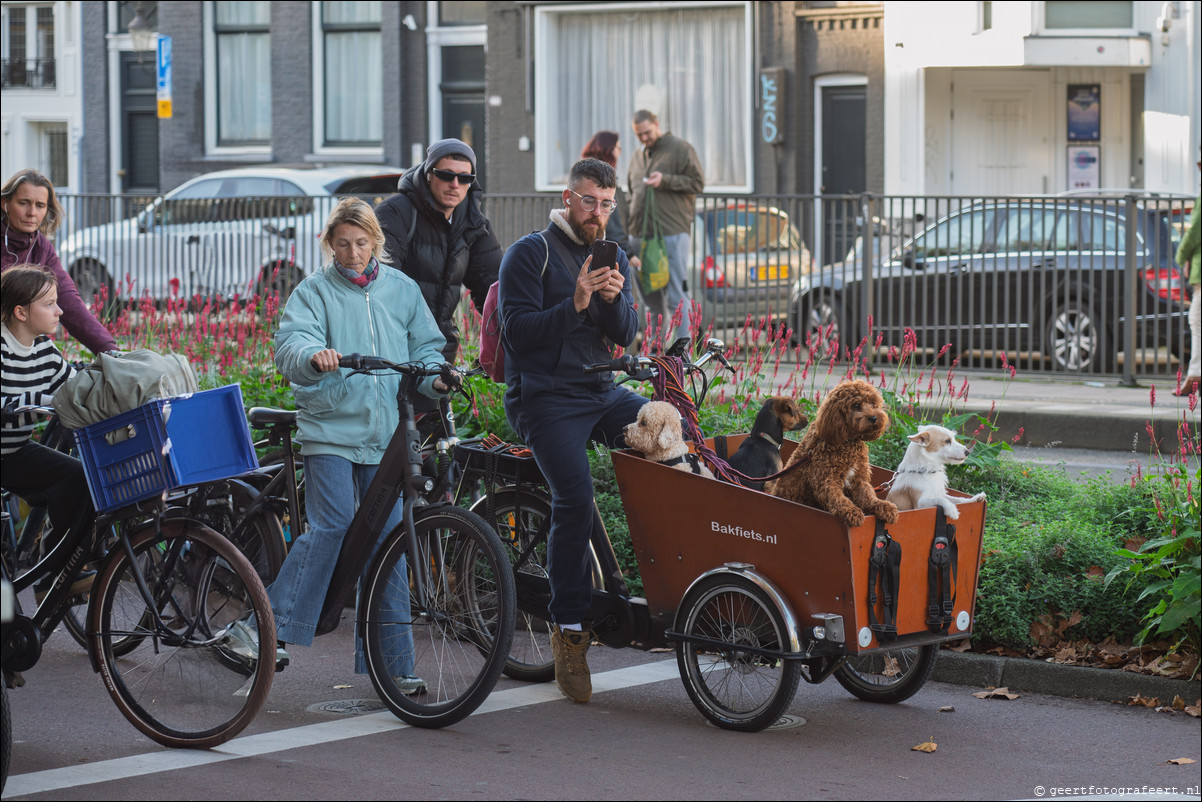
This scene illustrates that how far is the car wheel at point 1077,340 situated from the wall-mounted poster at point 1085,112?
11.4 meters

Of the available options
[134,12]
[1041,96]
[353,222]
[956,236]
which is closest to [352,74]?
[134,12]

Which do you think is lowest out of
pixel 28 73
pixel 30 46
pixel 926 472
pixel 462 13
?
pixel 926 472

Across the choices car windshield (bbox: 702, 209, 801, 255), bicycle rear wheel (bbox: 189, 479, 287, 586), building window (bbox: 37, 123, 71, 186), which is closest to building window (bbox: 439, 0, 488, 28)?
building window (bbox: 37, 123, 71, 186)

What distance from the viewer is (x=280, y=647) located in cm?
593

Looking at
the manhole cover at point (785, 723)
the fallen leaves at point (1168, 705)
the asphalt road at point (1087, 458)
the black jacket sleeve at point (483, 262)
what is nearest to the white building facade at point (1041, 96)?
the asphalt road at point (1087, 458)

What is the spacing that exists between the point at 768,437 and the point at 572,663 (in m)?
1.11

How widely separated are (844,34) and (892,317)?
12.2 m

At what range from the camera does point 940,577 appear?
566 cm

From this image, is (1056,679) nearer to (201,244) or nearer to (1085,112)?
(201,244)

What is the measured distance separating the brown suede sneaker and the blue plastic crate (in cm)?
136

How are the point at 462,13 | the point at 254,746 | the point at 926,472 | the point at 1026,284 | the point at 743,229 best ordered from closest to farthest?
1. the point at 254,746
2. the point at 926,472
3. the point at 1026,284
4. the point at 743,229
5. the point at 462,13

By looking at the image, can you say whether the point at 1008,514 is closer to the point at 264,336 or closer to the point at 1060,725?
the point at 1060,725

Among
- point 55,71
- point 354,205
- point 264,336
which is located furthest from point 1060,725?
point 55,71

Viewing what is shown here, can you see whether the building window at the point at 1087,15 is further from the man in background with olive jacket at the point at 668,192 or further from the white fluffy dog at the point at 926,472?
the white fluffy dog at the point at 926,472
